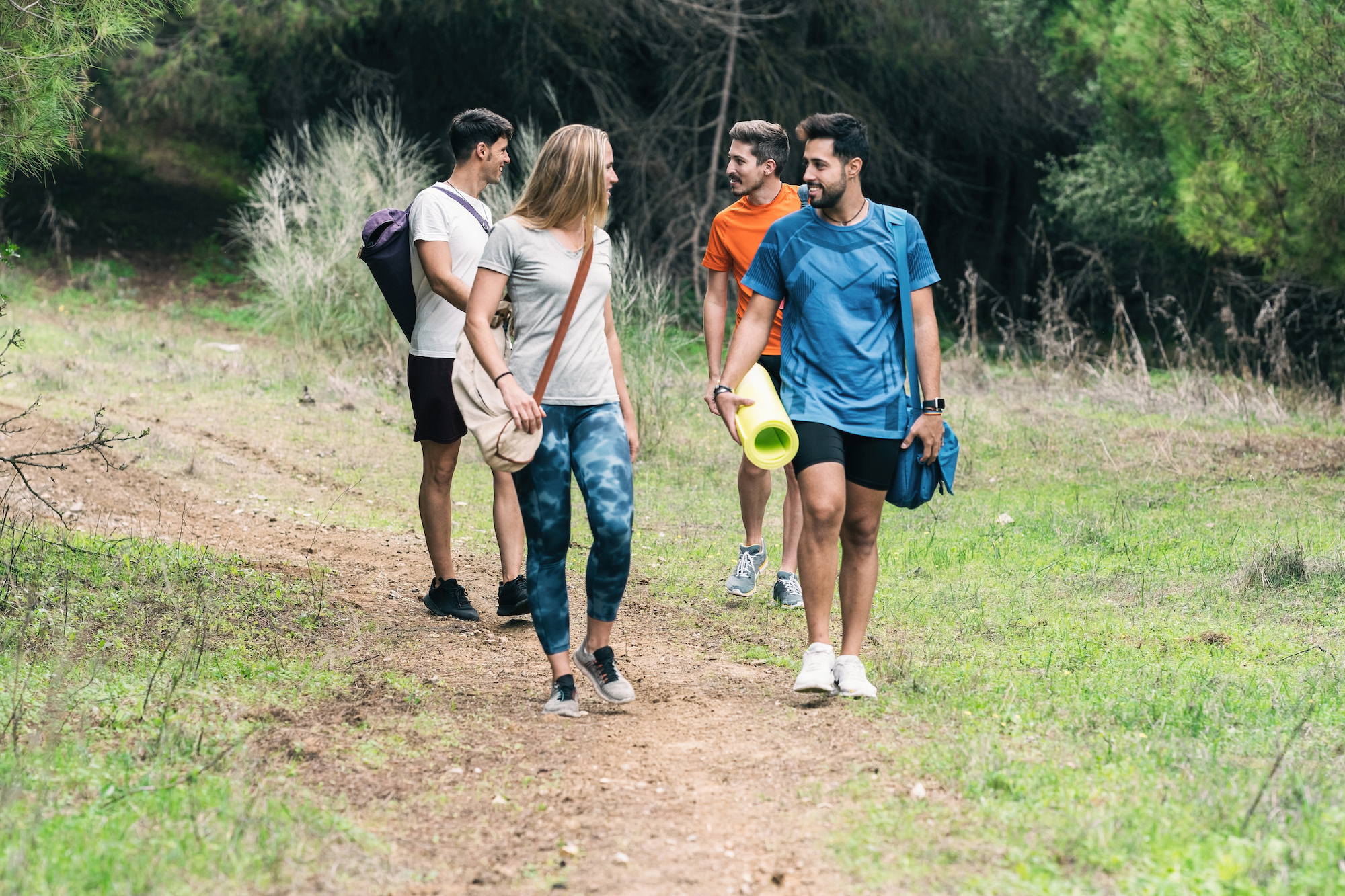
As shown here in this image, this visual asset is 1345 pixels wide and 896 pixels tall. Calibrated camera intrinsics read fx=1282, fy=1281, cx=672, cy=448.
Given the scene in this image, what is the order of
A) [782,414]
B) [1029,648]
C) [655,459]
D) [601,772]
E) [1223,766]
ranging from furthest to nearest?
1. [655,459]
2. [1029,648]
3. [782,414]
4. [601,772]
5. [1223,766]

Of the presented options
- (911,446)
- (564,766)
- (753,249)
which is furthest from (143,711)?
(753,249)

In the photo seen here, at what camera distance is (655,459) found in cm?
971

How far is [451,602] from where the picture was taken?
5.59 m

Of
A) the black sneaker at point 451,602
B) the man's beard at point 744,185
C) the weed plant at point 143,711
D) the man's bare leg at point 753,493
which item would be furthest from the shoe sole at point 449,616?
the man's beard at point 744,185

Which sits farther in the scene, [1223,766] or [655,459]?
[655,459]

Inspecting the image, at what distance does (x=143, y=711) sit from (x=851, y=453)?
7.78 ft

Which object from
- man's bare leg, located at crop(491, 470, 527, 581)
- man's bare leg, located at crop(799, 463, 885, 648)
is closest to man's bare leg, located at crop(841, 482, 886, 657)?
man's bare leg, located at crop(799, 463, 885, 648)

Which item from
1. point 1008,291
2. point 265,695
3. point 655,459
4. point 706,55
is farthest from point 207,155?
point 265,695

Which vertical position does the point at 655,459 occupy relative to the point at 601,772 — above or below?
below

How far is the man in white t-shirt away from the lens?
16.9 feet

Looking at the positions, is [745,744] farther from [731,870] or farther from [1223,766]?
[1223,766]

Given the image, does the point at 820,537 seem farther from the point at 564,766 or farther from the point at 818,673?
the point at 564,766

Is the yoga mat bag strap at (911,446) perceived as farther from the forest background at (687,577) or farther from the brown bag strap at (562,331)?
the brown bag strap at (562,331)

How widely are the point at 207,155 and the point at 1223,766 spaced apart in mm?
26068
